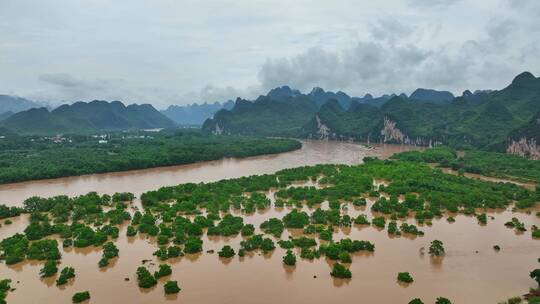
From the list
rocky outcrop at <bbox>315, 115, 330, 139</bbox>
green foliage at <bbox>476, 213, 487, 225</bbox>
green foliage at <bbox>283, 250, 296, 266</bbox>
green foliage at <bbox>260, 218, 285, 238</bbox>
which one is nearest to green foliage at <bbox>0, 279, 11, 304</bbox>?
green foliage at <bbox>283, 250, 296, 266</bbox>

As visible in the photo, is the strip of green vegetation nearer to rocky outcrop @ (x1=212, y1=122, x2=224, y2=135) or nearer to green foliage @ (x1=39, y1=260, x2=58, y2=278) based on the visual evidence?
green foliage @ (x1=39, y1=260, x2=58, y2=278)

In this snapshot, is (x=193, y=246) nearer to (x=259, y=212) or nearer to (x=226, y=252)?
(x=226, y=252)

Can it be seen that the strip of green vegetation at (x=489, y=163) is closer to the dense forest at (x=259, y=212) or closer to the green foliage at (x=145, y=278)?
the dense forest at (x=259, y=212)

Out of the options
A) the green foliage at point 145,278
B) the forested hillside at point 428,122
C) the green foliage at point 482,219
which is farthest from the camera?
the forested hillside at point 428,122

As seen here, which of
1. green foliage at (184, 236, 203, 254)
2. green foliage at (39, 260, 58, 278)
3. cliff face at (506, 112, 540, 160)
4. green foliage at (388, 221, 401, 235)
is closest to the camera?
green foliage at (39, 260, 58, 278)

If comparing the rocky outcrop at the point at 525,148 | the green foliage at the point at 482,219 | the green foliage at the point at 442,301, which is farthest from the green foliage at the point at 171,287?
the rocky outcrop at the point at 525,148

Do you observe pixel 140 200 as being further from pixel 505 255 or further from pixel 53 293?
pixel 505 255

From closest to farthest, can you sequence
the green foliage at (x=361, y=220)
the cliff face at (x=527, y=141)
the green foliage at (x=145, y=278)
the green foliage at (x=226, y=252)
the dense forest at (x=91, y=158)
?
the green foliage at (x=145, y=278)
the green foliage at (x=226, y=252)
the green foliage at (x=361, y=220)
the dense forest at (x=91, y=158)
the cliff face at (x=527, y=141)
